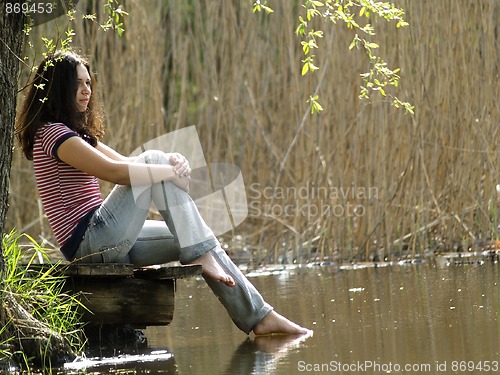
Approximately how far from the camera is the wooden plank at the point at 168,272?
375cm

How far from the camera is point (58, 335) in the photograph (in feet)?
11.4

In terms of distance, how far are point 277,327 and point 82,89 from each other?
122 cm

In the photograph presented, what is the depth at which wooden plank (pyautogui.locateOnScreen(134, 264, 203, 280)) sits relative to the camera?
12.3 ft

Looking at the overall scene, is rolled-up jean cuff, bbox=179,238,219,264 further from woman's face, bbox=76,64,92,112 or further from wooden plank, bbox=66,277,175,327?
woman's face, bbox=76,64,92,112

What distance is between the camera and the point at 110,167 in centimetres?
381

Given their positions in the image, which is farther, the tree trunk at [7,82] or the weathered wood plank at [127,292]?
the weathered wood plank at [127,292]

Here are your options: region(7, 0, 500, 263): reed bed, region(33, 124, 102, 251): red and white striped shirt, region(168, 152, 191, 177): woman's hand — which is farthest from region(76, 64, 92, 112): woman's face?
region(7, 0, 500, 263): reed bed

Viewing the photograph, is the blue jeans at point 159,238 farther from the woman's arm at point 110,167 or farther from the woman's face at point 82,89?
the woman's face at point 82,89

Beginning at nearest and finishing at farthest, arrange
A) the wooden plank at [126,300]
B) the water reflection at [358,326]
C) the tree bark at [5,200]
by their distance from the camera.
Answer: the water reflection at [358,326] < the tree bark at [5,200] < the wooden plank at [126,300]

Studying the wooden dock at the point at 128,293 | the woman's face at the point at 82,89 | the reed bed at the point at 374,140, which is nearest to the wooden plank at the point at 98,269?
the wooden dock at the point at 128,293

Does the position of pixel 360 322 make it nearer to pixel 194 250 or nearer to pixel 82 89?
pixel 194 250

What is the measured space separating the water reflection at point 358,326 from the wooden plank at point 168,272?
27cm

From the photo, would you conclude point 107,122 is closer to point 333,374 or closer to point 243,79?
point 243,79

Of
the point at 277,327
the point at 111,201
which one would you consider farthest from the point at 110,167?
the point at 277,327
